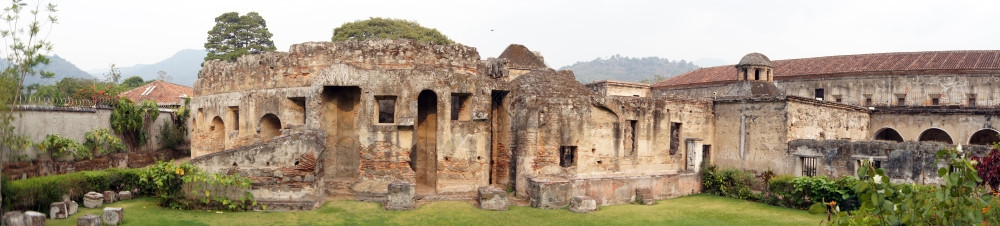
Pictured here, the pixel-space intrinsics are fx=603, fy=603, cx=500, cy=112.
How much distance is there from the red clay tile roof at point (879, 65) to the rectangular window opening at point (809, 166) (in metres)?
14.6

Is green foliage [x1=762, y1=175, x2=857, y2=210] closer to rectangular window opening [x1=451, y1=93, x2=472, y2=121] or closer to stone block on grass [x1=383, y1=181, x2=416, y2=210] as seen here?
rectangular window opening [x1=451, y1=93, x2=472, y2=121]

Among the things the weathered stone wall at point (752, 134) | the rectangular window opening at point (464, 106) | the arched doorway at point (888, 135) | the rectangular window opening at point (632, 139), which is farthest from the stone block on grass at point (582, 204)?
the arched doorway at point (888, 135)

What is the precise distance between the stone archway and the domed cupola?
19018mm

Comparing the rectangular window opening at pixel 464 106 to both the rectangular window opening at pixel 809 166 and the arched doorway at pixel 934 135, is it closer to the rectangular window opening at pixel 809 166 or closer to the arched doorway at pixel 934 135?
the rectangular window opening at pixel 809 166


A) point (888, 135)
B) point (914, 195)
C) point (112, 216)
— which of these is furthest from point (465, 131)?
point (888, 135)

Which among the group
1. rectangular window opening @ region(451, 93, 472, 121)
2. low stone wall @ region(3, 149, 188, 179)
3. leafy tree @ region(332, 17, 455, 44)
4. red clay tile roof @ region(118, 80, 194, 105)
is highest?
leafy tree @ region(332, 17, 455, 44)

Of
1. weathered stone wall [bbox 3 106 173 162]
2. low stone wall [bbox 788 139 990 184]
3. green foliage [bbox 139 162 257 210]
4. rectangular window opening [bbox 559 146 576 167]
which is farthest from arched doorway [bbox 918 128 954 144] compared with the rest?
weathered stone wall [bbox 3 106 173 162]

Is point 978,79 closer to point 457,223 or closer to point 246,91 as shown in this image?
point 457,223

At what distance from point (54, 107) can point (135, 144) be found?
4.22m

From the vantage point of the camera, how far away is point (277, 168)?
12570 mm

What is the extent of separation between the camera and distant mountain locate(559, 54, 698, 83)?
14038 cm

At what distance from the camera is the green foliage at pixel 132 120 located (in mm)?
19500

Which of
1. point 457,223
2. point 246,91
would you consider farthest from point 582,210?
point 246,91

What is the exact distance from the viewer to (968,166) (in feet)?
11.4
